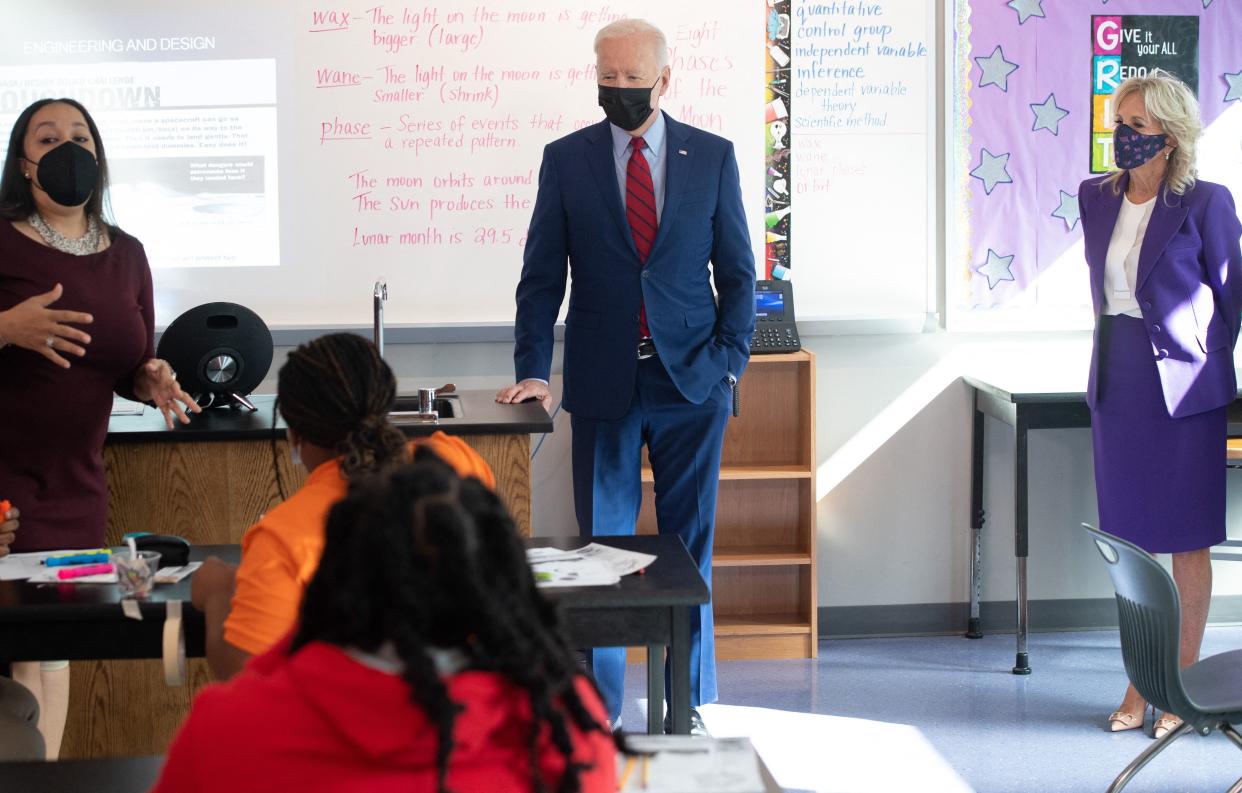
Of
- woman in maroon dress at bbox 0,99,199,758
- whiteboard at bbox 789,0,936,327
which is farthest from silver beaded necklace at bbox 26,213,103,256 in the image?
whiteboard at bbox 789,0,936,327

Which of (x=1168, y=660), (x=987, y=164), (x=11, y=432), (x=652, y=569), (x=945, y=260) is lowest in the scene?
(x=1168, y=660)

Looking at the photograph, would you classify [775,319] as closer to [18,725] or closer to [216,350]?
[216,350]

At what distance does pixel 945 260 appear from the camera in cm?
450

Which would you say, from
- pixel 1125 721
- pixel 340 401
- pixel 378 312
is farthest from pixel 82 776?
pixel 1125 721

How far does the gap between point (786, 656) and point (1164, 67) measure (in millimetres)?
2328

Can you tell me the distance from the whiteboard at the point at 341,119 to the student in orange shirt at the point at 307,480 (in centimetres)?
256

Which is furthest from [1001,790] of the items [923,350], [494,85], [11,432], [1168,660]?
[494,85]

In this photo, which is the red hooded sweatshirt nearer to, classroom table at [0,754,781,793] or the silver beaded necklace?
classroom table at [0,754,781,793]

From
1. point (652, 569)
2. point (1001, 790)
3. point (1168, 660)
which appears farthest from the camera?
point (1001, 790)

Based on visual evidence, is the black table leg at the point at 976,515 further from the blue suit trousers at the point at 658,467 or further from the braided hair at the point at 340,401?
the braided hair at the point at 340,401

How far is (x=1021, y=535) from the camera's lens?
4.12 meters

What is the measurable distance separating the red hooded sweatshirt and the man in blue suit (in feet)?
7.31

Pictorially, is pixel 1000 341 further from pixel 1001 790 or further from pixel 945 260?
pixel 1001 790

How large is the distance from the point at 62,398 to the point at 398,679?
200 cm
